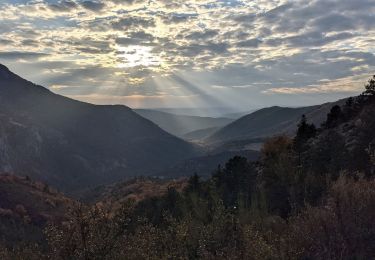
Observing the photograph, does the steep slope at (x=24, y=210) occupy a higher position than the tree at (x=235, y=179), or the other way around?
the tree at (x=235, y=179)

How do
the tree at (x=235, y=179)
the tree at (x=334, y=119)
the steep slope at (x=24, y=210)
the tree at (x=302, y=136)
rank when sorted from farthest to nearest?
the steep slope at (x=24, y=210), the tree at (x=334, y=119), the tree at (x=235, y=179), the tree at (x=302, y=136)

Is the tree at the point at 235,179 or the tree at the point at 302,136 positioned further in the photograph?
the tree at the point at 235,179

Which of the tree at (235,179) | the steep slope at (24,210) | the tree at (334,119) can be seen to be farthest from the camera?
the steep slope at (24,210)

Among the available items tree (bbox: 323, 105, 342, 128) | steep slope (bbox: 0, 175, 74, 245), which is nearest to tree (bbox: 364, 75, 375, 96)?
tree (bbox: 323, 105, 342, 128)

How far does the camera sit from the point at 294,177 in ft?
163

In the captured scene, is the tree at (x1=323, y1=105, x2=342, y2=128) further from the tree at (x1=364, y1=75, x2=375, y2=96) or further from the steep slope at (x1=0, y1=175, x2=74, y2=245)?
the steep slope at (x1=0, y1=175, x2=74, y2=245)

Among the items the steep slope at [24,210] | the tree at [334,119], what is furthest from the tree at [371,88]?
the steep slope at [24,210]

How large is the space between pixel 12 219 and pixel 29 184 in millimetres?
52930

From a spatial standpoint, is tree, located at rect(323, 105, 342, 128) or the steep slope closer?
tree, located at rect(323, 105, 342, 128)

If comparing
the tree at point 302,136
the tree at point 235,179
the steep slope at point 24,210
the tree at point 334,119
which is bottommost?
the steep slope at point 24,210

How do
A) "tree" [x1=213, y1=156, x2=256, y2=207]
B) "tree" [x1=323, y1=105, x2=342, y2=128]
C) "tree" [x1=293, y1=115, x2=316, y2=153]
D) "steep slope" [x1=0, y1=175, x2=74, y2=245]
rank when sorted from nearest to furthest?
"tree" [x1=293, y1=115, x2=316, y2=153] < "tree" [x1=213, y1=156, x2=256, y2=207] < "tree" [x1=323, y1=105, x2=342, y2=128] < "steep slope" [x1=0, y1=175, x2=74, y2=245]

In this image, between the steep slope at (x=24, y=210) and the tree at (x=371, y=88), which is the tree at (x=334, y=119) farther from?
the steep slope at (x=24, y=210)

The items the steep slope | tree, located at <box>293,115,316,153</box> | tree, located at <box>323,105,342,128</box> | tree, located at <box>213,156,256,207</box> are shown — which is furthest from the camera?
the steep slope

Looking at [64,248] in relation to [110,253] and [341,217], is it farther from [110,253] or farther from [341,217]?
[341,217]
